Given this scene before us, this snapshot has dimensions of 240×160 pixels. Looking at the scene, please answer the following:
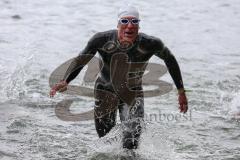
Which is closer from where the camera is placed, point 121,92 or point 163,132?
point 121,92

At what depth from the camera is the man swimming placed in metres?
7.26

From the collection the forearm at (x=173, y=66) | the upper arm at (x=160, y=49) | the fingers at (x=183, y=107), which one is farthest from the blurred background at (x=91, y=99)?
the upper arm at (x=160, y=49)

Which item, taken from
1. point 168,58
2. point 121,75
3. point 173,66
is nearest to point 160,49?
point 168,58

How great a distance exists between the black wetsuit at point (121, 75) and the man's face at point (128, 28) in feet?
0.47

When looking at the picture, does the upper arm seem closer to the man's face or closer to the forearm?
the forearm

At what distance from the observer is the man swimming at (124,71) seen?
286 inches

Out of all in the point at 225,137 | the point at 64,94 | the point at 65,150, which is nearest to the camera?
the point at 65,150

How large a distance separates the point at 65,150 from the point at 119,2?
41.9ft

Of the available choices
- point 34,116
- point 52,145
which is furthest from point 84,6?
point 52,145

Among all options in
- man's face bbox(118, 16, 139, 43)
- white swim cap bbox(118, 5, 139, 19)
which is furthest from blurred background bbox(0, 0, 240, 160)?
white swim cap bbox(118, 5, 139, 19)

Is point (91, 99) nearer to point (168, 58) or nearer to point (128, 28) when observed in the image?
point (168, 58)

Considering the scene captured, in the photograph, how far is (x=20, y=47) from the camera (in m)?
14.4

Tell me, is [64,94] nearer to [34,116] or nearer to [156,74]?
[34,116]

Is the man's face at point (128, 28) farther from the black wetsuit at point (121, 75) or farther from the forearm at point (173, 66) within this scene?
the forearm at point (173, 66)
